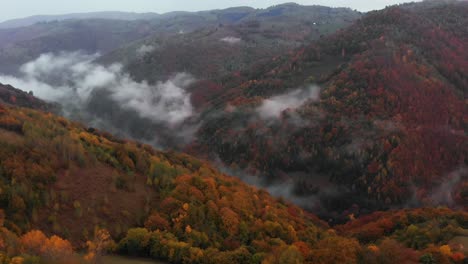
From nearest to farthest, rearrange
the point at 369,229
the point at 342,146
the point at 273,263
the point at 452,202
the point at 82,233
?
1. the point at 273,263
2. the point at 82,233
3. the point at 369,229
4. the point at 452,202
5. the point at 342,146

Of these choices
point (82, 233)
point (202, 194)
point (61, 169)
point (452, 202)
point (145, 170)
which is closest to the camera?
point (82, 233)

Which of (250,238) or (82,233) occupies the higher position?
(82,233)

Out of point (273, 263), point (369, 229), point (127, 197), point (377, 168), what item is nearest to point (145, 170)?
point (127, 197)

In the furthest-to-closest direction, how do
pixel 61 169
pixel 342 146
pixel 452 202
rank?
pixel 342 146, pixel 452 202, pixel 61 169

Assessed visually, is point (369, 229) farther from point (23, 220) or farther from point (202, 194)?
point (23, 220)

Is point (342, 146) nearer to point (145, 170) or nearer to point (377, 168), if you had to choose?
point (377, 168)

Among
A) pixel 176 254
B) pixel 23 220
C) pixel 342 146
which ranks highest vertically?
pixel 23 220

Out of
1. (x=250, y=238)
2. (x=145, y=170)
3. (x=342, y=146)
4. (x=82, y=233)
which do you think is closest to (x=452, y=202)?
(x=342, y=146)

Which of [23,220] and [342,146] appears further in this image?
[342,146]

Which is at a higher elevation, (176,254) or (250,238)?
(176,254)
